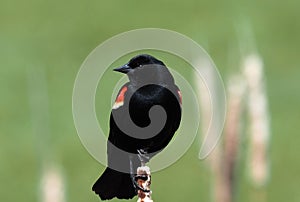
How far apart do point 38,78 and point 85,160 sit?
8615mm

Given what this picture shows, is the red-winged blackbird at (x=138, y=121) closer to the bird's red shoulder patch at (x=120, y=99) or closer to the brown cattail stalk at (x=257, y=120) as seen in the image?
the bird's red shoulder patch at (x=120, y=99)

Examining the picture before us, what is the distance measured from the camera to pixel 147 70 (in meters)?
1.43

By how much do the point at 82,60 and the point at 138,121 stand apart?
39.3 feet

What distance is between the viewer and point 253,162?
2.20 m

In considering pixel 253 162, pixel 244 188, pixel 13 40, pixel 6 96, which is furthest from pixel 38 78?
pixel 13 40

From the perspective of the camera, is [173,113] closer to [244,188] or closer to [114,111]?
[114,111]

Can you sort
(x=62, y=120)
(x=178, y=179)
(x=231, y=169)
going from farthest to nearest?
(x=62, y=120) < (x=178, y=179) < (x=231, y=169)

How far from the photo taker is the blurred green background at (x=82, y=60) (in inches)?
389

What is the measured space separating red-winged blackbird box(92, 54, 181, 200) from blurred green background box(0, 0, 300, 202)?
5.47m

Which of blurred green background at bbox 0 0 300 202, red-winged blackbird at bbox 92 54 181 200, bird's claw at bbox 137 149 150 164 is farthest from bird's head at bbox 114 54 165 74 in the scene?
blurred green background at bbox 0 0 300 202

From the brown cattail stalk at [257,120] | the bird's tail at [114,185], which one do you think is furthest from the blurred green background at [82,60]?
the bird's tail at [114,185]

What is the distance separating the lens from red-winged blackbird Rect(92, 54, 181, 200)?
1424 millimetres

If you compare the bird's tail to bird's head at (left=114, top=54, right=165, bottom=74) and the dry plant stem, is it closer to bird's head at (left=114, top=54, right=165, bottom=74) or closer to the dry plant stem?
the dry plant stem

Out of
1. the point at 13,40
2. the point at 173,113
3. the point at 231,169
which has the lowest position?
the point at 173,113
